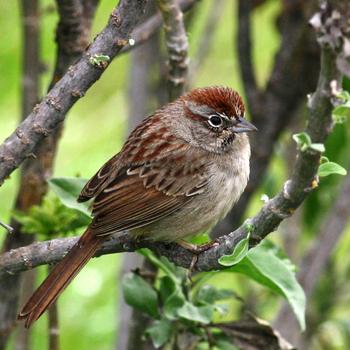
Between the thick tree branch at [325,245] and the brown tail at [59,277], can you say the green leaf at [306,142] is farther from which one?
the thick tree branch at [325,245]

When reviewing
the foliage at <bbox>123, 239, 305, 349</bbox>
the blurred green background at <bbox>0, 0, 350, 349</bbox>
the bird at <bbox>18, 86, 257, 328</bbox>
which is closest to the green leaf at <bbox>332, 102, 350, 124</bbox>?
the foliage at <bbox>123, 239, 305, 349</bbox>

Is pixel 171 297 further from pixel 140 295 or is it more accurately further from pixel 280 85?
pixel 280 85

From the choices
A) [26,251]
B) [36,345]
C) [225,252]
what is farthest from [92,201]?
[36,345]

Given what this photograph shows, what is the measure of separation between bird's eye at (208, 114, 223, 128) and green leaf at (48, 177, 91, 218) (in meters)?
0.62

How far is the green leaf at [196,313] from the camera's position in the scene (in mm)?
2920

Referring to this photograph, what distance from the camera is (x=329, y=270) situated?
441 centimetres

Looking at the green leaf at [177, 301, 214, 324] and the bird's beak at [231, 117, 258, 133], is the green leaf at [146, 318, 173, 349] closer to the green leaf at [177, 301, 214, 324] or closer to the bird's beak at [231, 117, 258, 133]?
the green leaf at [177, 301, 214, 324]

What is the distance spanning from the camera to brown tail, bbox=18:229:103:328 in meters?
2.91

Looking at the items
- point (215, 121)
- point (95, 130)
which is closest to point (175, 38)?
point (215, 121)

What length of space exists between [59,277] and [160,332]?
376mm

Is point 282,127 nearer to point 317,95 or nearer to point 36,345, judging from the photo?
point 36,345

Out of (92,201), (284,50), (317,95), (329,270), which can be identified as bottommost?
(329,270)

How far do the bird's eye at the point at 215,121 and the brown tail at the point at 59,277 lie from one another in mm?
793

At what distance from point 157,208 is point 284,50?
141 cm
